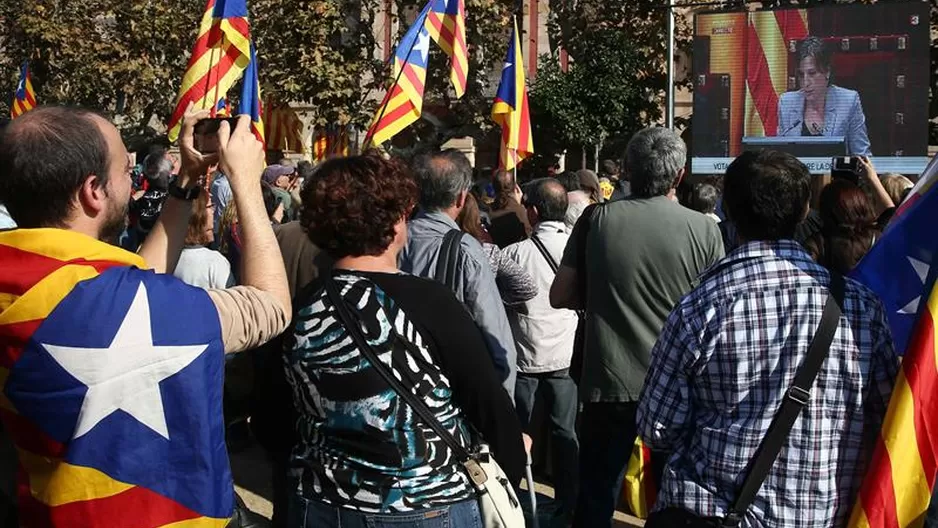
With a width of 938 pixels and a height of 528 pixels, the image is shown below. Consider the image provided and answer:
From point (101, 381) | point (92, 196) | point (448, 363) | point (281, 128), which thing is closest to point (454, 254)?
point (448, 363)

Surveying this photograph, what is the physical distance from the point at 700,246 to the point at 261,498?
10.3 feet

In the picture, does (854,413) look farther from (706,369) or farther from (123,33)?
(123,33)

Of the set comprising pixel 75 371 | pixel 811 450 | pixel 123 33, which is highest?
pixel 123 33

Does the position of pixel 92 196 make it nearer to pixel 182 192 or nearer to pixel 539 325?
pixel 182 192

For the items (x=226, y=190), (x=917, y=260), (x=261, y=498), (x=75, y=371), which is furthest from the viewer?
(x=226, y=190)

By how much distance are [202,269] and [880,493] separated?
3338 millimetres

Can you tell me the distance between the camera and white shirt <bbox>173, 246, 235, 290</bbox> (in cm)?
498

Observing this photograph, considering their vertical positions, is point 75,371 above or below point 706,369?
above

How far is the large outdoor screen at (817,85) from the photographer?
523 inches

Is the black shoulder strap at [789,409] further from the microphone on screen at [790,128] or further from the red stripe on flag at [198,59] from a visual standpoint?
the microphone on screen at [790,128]

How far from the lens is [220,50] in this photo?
7617 mm

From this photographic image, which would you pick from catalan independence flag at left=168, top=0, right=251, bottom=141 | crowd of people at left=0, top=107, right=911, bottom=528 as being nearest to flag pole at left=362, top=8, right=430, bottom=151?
catalan independence flag at left=168, top=0, right=251, bottom=141

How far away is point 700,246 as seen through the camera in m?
4.22

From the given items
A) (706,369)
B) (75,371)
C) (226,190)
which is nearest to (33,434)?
(75,371)
